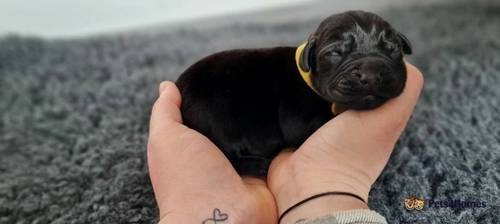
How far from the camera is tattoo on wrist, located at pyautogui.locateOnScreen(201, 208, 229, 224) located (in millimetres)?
1209

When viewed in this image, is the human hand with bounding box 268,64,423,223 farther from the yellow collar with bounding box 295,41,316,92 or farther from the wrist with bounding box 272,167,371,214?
the yellow collar with bounding box 295,41,316,92

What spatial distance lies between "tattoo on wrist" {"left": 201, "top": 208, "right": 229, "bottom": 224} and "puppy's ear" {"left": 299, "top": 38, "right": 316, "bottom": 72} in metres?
0.36

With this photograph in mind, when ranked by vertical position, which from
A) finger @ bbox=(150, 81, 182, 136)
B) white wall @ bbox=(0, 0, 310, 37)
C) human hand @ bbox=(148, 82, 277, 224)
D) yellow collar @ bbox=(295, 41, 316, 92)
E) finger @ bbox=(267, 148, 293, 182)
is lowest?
white wall @ bbox=(0, 0, 310, 37)

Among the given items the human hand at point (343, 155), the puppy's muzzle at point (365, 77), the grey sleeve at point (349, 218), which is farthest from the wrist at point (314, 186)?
the puppy's muzzle at point (365, 77)

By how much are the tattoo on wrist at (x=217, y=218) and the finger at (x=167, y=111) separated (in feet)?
0.79

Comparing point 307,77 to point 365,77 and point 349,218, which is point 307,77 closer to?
point 365,77

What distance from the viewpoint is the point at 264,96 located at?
4.43 feet

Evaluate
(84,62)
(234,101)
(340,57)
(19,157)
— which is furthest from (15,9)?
(340,57)

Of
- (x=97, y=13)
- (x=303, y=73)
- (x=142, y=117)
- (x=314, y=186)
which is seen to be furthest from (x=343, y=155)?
(x=97, y=13)

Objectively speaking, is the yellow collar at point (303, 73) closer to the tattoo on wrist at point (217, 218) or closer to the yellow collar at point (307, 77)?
the yellow collar at point (307, 77)

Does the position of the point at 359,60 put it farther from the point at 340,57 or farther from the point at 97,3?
the point at 97,3

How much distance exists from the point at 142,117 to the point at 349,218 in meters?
1.03

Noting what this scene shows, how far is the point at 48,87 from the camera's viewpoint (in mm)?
2279

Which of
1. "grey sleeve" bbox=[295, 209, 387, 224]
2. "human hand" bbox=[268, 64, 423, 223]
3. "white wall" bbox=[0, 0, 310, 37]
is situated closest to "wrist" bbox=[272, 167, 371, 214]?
"human hand" bbox=[268, 64, 423, 223]
